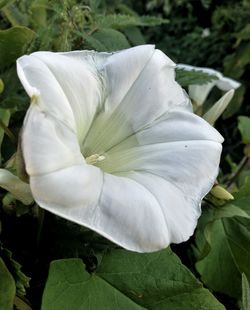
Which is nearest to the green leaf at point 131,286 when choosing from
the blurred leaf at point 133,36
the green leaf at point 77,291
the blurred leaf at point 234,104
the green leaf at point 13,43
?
the green leaf at point 77,291

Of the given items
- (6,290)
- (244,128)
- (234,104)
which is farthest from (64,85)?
(234,104)

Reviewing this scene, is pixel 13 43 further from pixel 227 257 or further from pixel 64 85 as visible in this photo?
pixel 227 257

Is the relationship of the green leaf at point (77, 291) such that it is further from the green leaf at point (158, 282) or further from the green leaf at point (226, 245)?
the green leaf at point (226, 245)

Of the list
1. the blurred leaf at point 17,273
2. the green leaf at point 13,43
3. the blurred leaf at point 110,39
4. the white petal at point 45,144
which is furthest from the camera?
the blurred leaf at point 110,39

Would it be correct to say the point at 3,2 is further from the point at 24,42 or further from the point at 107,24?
the point at 107,24

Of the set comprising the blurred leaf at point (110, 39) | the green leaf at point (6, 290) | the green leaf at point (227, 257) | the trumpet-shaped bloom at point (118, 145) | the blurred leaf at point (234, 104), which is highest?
the trumpet-shaped bloom at point (118, 145)

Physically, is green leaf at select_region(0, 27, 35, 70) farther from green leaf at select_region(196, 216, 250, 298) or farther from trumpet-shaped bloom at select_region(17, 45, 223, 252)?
green leaf at select_region(196, 216, 250, 298)

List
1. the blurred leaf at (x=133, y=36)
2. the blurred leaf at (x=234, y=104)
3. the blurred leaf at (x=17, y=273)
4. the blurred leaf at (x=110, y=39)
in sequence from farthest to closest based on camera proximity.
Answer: the blurred leaf at (x=234, y=104)
the blurred leaf at (x=133, y=36)
the blurred leaf at (x=110, y=39)
the blurred leaf at (x=17, y=273)
